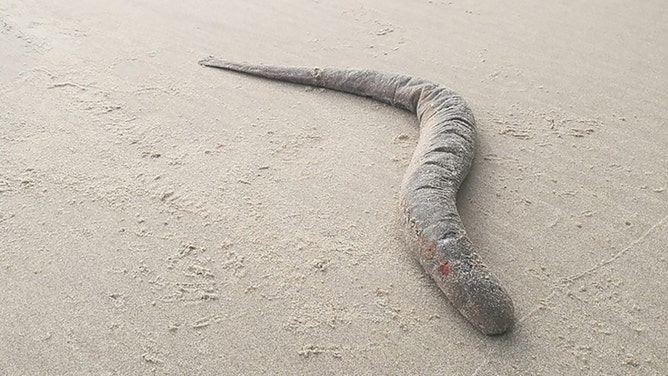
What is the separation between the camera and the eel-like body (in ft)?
6.07

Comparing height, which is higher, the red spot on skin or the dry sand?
the red spot on skin

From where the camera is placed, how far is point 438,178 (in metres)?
2.28

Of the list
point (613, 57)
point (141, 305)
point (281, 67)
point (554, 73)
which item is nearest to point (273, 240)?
point (141, 305)

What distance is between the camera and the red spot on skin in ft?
6.28

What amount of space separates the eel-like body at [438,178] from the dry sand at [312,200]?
7 centimetres

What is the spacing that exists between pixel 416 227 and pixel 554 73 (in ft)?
5.44

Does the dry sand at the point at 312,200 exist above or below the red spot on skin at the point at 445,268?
below

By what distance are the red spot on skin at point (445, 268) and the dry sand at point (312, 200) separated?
9 centimetres

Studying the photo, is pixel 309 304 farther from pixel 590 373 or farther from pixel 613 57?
pixel 613 57

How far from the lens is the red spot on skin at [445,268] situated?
75.4 inches

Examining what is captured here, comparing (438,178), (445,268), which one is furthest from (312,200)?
(445,268)

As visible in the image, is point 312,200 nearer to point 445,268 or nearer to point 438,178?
point 438,178

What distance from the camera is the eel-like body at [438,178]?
1.85m

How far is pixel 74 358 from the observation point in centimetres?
180
